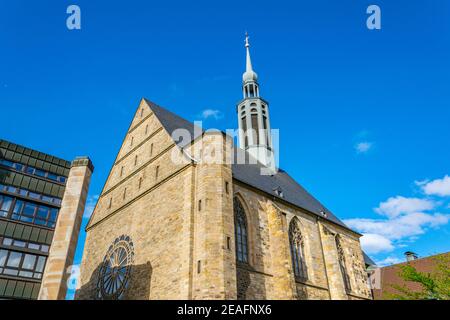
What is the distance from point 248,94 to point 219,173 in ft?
68.5

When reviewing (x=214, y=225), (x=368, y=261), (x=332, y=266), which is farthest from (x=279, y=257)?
(x=368, y=261)

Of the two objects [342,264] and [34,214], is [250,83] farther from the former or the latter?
[34,214]

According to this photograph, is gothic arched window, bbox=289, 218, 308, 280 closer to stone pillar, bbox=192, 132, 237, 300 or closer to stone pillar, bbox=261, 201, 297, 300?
stone pillar, bbox=261, 201, 297, 300

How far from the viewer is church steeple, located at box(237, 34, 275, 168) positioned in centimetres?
3088

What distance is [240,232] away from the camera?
1736 centimetres

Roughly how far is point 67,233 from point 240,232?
25.6 ft

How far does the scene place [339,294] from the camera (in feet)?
66.2

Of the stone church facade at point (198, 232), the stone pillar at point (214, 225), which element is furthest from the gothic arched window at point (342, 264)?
the stone pillar at point (214, 225)

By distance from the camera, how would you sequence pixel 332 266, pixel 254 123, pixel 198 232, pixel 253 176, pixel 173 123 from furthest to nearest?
pixel 254 123, pixel 253 176, pixel 173 123, pixel 332 266, pixel 198 232

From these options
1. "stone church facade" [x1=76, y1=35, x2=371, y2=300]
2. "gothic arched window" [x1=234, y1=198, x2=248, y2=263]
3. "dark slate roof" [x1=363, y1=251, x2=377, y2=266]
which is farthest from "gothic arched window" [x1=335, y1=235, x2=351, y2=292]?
"gothic arched window" [x1=234, y1=198, x2=248, y2=263]

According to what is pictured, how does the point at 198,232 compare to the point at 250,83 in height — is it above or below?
below

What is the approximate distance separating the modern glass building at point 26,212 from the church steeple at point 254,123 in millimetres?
16999

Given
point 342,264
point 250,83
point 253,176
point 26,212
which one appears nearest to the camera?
point 26,212
